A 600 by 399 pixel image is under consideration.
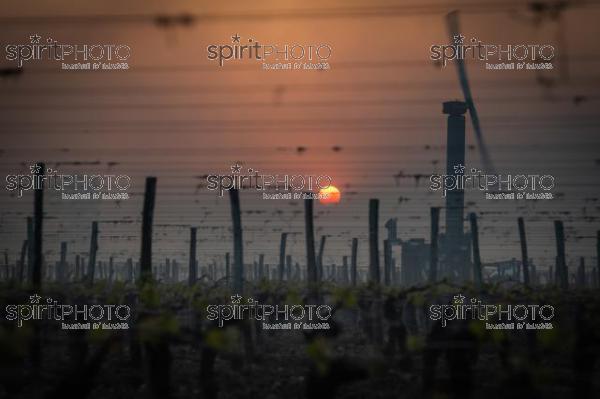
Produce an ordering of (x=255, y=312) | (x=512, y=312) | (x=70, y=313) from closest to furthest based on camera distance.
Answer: (x=70, y=313) → (x=512, y=312) → (x=255, y=312)

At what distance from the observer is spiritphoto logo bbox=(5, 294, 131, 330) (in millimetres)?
10859

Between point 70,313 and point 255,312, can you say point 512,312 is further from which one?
point 70,313

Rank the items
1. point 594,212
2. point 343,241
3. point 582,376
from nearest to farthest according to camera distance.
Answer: point 582,376
point 594,212
point 343,241

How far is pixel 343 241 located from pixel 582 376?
30978mm

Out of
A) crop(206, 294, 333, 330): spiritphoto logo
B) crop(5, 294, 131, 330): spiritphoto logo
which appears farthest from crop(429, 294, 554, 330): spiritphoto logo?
crop(5, 294, 131, 330): spiritphoto logo

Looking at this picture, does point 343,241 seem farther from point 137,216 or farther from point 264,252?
point 137,216


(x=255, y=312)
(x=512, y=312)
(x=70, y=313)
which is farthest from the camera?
(x=255, y=312)

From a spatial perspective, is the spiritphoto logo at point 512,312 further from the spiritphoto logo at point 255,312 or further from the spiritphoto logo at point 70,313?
the spiritphoto logo at point 70,313

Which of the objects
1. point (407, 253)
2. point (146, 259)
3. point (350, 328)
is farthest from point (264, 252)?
point (146, 259)

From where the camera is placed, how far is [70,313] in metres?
12.5

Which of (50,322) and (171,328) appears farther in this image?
(50,322)

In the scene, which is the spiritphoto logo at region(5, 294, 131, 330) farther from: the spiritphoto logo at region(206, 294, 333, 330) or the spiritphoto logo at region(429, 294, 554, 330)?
the spiritphoto logo at region(429, 294, 554, 330)

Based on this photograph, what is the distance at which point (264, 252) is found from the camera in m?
48.5

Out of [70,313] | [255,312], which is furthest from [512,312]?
[70,313]
